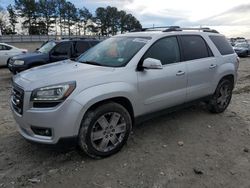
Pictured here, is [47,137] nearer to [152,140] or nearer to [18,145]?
[18,145]

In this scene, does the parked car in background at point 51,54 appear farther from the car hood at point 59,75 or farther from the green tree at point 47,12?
the green tree at point 47,12

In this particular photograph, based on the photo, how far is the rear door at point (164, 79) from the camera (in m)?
4.43

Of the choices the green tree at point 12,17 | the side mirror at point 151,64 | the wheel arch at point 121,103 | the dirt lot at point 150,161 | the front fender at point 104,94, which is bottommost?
the dirt lot at point 150,161

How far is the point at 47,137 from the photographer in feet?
12.1

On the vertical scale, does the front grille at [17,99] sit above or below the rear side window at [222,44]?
below

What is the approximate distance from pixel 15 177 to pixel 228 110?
474 centimetres

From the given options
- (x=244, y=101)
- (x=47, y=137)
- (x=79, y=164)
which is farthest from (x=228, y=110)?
(x=47, y=137)

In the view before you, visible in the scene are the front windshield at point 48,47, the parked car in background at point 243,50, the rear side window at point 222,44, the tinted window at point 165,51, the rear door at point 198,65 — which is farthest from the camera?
the parked car in background at point 243,50

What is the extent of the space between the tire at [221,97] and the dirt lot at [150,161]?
0.61m

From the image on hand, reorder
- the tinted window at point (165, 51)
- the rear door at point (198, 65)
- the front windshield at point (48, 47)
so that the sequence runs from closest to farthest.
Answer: the tinted window at point (165, 51), the rear door at point (198, 65), the front windshield at point (48, 47)

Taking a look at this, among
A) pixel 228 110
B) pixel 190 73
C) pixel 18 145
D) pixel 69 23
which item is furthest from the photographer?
pixel 69 23

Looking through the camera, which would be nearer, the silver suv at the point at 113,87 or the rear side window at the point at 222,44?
the silver suv at the point at 113,87

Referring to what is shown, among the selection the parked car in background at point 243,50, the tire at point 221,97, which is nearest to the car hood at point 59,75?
the tire at point 221,97

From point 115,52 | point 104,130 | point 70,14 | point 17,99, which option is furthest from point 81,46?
point 70,14
